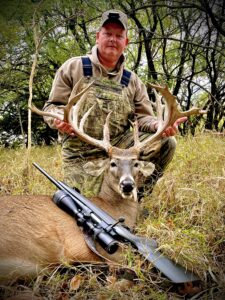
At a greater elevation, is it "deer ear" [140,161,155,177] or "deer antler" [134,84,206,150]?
"deer antler" [134,84,206,150]

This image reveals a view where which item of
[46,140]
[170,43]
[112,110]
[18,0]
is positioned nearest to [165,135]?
[112,110]

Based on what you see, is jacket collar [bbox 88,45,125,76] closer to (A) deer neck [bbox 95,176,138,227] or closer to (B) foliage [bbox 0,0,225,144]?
(A) deer neck [bbox 95,176,138,227]

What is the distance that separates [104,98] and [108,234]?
7.03 feet

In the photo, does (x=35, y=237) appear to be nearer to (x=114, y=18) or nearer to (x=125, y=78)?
(x=125, y=78)

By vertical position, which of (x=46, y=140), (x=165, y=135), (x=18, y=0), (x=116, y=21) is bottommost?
(x=46, y=140)

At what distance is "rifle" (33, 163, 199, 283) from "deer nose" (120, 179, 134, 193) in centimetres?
38

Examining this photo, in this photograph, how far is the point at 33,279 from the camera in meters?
3.35

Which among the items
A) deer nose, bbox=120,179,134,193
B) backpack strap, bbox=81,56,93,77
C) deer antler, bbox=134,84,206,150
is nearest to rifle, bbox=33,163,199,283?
deer nose, bbox=120,179,134,193

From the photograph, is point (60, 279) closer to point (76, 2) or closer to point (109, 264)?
point (109, 264)

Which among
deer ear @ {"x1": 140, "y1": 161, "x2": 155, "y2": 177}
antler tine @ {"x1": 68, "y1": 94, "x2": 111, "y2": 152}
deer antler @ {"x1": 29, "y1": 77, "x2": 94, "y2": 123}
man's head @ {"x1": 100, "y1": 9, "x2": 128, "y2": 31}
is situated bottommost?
deer ear @ {"x1": 140, "y1": 161, "x2": 155, "y2": 177}

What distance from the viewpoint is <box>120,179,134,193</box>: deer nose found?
407 cm

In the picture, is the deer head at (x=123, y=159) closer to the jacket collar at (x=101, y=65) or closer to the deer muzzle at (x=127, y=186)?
the deer muzzle at (x=127, y=186)

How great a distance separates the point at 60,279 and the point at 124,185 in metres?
1.09

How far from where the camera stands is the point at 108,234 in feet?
11.5
